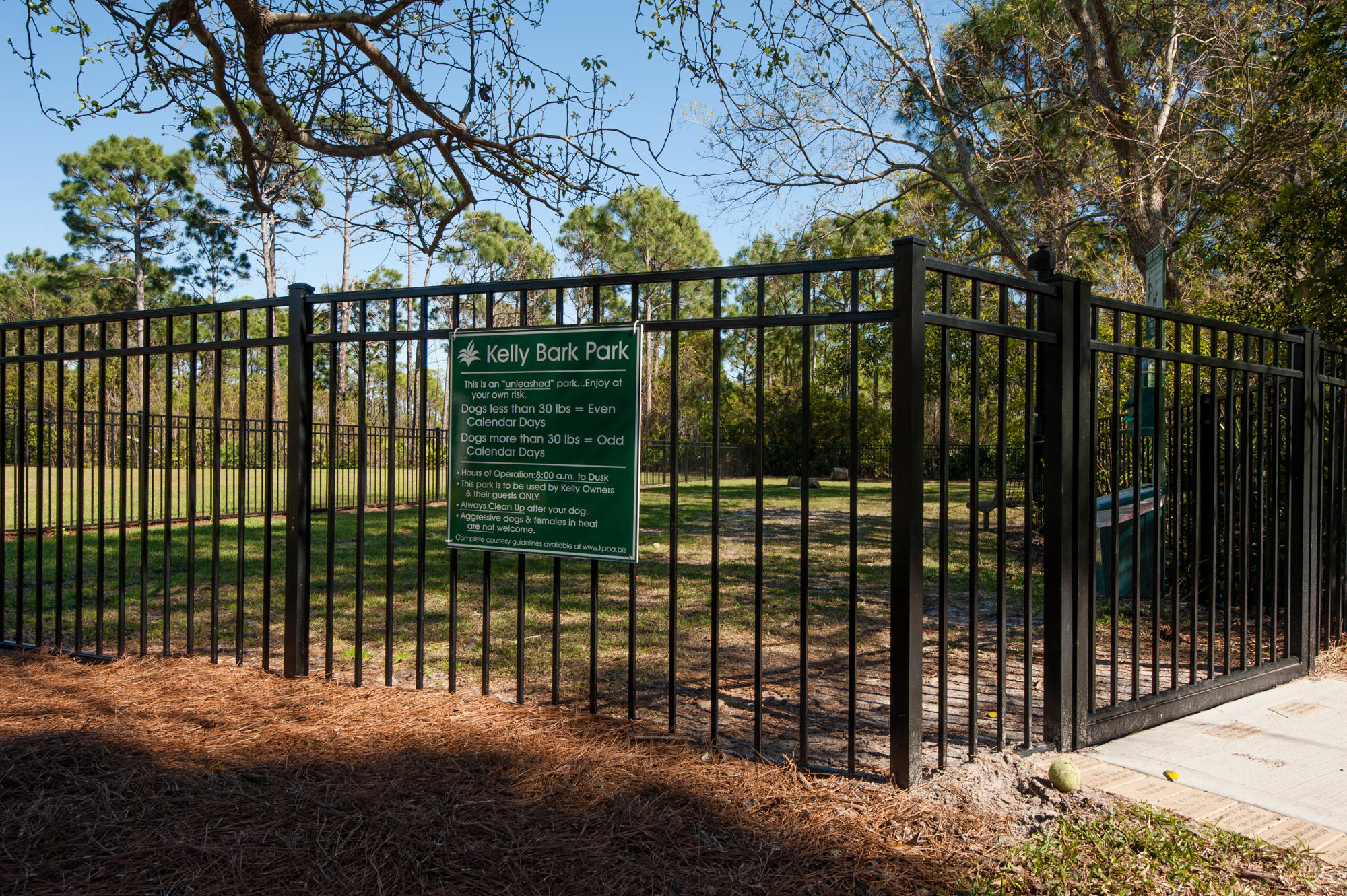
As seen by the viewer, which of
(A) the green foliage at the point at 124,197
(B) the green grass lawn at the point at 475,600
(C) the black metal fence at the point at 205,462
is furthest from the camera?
(A) the green foliage at the point at 124,197

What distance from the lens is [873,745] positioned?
153 inches

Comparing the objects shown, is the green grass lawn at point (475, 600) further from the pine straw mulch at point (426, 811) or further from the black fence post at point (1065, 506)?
the black fence post at point (1065, 506)

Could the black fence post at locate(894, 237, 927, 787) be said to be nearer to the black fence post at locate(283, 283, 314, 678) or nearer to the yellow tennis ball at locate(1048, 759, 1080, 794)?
the yellow tennis ball at locate(1048, 759, 1080, 794)

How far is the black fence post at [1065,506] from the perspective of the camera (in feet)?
12.2

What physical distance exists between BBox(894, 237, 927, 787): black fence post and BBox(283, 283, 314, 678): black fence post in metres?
2.89

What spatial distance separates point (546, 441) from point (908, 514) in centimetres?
172

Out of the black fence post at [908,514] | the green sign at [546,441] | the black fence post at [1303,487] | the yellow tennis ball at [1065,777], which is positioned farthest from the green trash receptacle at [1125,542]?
the green sign at [546,441]

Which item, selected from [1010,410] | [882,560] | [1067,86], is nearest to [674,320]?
[882,560]

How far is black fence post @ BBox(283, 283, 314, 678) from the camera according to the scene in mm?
4438

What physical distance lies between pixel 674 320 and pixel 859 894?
7.68ft

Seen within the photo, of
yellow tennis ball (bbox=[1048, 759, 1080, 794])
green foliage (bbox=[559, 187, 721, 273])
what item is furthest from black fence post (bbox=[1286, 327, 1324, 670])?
green foliage (bbox=[559, 187, 721, 273])

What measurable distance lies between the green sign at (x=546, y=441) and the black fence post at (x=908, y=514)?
0.98 m

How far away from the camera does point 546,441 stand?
3.90m

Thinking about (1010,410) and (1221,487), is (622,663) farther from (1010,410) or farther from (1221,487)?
(1010,410)
